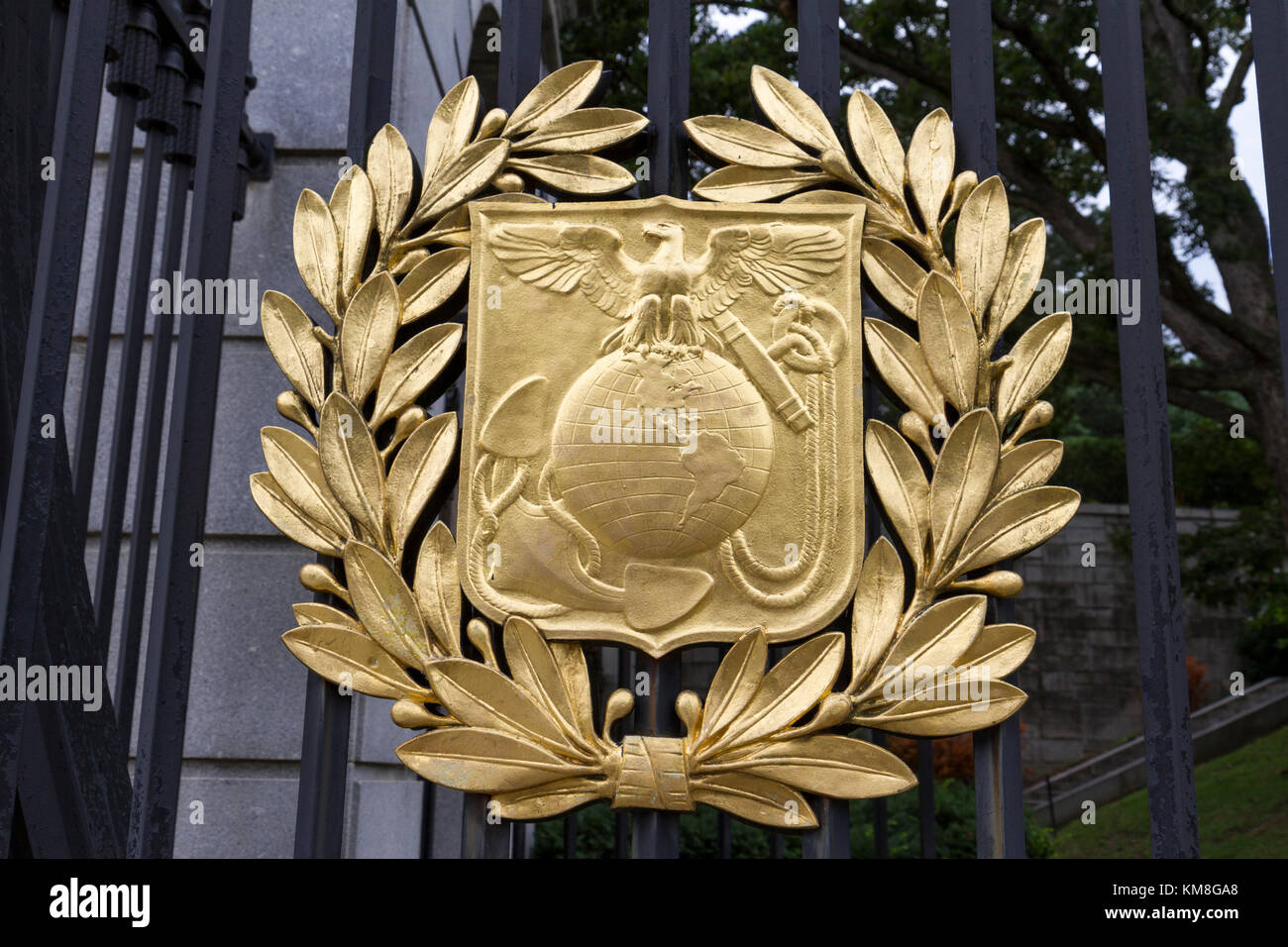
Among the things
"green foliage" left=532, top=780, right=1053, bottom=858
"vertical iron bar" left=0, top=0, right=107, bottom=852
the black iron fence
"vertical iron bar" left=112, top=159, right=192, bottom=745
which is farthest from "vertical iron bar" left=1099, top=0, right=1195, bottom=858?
"green foliage" left=532, top=780, right=1053, bottom=858

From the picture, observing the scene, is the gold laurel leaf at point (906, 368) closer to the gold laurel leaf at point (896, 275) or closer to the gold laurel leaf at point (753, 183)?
the gold laurel leaf at point (896, 275)

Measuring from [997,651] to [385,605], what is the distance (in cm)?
109

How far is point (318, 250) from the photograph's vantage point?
2176mm

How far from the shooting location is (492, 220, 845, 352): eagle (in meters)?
2.09

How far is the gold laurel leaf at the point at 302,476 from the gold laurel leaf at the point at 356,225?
28 cm

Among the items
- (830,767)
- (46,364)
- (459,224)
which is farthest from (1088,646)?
(46,364)

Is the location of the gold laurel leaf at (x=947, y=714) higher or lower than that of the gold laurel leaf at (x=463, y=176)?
lower

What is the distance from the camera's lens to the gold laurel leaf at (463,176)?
85.0 inches

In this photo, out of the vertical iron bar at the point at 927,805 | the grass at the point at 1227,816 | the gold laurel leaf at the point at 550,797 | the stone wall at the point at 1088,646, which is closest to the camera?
the gold laurel leaf at the point at 550,797

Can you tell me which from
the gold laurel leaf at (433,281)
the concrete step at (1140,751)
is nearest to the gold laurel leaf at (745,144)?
the gold laurel leaf at (433,281)

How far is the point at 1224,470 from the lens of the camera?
47.4ft

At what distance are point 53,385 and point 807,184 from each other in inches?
56.0

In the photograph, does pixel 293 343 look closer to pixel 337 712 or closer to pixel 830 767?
pixel 337 712

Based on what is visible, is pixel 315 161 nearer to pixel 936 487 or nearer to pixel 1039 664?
pixel 936 487
